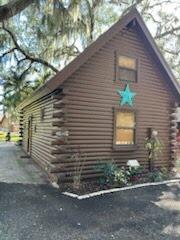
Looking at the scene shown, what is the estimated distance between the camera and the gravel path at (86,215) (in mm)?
4914

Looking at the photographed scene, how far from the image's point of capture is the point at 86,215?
5.87 m

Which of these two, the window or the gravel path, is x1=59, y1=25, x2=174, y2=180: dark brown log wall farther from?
the gravel path

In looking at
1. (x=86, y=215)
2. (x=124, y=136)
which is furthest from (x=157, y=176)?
(x=86, y=215)

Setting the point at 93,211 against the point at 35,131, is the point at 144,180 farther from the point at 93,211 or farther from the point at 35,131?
the point at 35,131

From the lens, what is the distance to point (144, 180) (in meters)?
9.48

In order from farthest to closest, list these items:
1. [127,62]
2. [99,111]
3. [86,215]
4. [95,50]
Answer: [127,62] → [99,111] → [95,50] → [86,215]

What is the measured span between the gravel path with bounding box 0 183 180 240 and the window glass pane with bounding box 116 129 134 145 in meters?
2.27

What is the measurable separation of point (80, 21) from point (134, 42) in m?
3.62

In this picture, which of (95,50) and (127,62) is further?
(127,62)

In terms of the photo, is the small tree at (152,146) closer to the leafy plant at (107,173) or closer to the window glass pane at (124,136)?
the window glass pane at (124,136)

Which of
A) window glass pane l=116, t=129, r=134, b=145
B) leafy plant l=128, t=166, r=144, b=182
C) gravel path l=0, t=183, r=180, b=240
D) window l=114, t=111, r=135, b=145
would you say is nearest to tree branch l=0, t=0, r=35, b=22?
window l=114, t=111, r=135, b=145

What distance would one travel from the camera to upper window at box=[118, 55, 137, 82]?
9828 mm

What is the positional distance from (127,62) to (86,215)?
6052mm

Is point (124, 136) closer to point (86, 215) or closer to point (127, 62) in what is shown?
point (127, 62)
